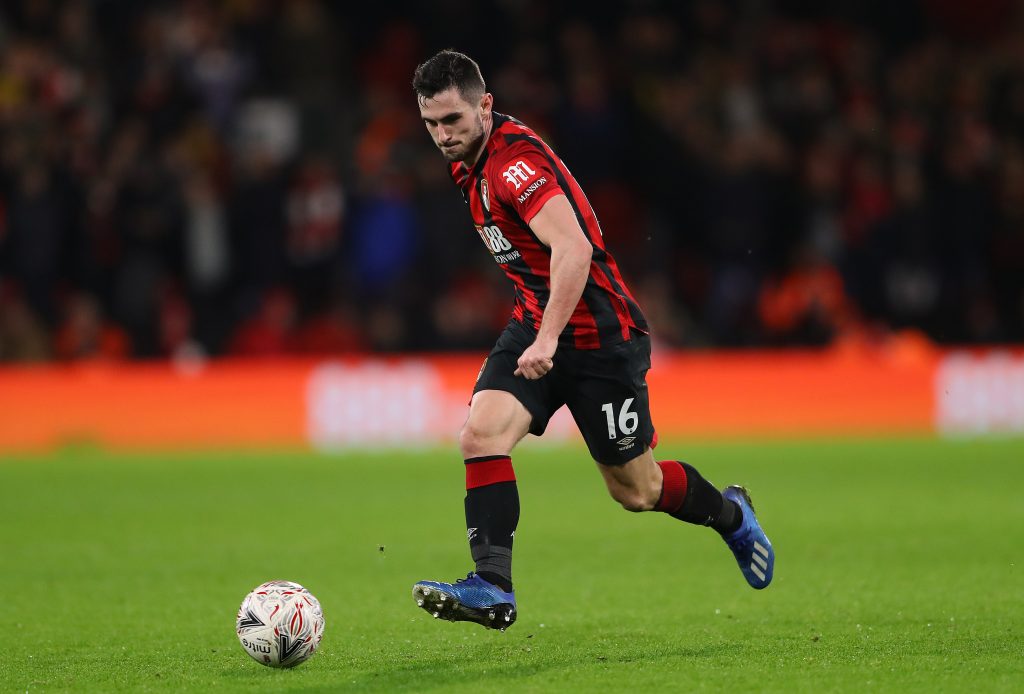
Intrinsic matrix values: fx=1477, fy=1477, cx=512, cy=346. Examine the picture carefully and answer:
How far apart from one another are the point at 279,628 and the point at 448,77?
6.51ft

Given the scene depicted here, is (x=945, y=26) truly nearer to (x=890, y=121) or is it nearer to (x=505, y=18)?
(x=890, y=121)

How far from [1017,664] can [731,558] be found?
3033 millimetres

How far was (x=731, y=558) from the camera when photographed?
25.7 ft

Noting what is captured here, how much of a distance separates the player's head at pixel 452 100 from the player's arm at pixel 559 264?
41 centimetres

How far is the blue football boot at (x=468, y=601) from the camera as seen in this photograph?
4742 mm

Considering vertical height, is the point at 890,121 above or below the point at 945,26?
below

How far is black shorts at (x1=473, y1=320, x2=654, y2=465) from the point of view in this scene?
5.38 meters

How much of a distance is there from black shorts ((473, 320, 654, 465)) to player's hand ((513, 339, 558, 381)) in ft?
0.88

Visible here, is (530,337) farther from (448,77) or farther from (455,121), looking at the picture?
(448,77)

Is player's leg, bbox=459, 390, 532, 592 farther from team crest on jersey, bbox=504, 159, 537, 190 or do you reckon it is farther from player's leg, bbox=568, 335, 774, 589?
team crest on jersey, bbox=504, 159, 537, 190

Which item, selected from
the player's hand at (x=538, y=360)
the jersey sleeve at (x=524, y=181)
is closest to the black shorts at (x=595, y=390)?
the player's hand at (x=538, y=360)

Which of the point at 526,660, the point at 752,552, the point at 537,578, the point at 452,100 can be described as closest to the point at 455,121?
the point at 452,100

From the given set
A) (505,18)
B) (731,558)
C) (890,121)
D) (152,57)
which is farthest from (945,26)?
(731,558)

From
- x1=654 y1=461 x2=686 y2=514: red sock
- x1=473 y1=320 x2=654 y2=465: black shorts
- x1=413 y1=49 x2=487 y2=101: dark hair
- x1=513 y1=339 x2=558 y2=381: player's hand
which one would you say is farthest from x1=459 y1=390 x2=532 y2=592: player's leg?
x1=413 y1=49 x2=487 y2=101: dark hair
